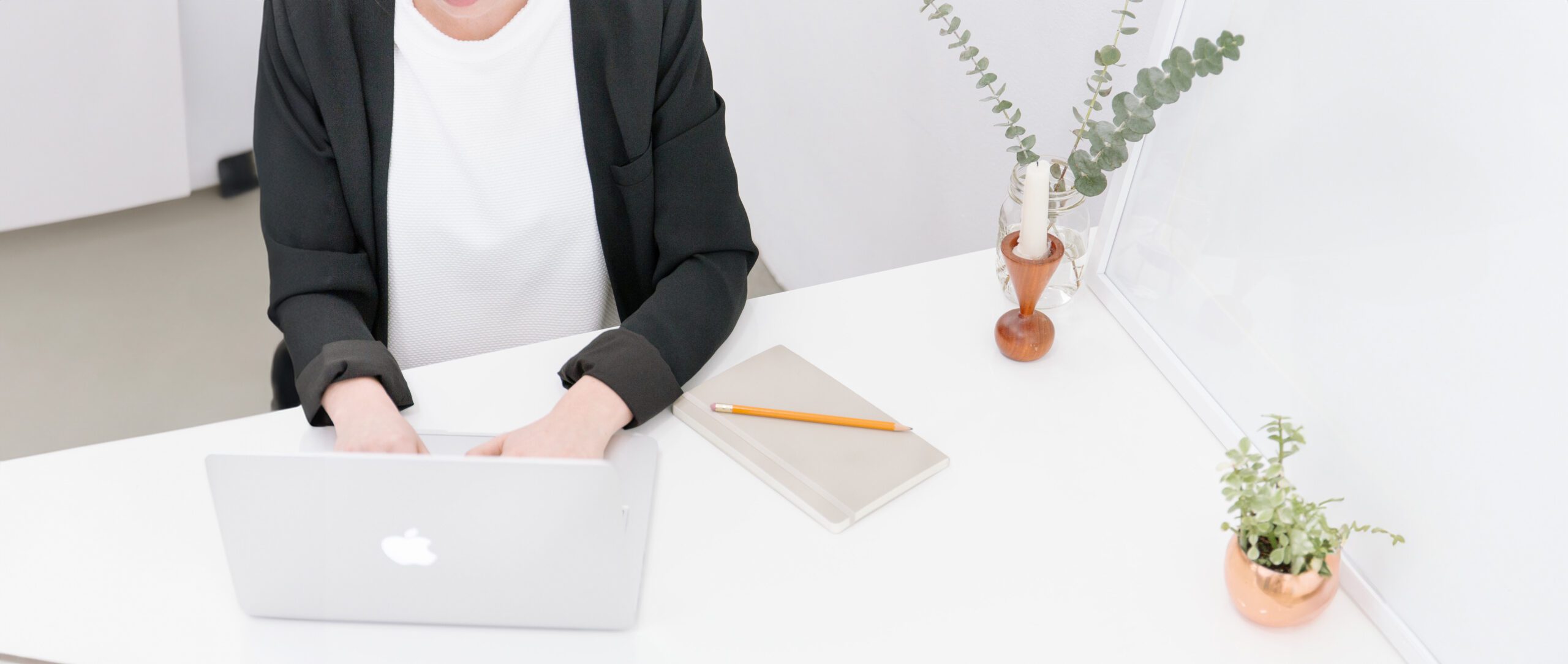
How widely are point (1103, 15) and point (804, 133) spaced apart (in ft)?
3.18

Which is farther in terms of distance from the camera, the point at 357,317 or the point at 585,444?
the point at 357,317

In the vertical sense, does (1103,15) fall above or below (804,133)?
above

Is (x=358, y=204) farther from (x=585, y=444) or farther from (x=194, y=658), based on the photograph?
(x=194, y=658)

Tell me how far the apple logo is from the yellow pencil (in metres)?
0.28

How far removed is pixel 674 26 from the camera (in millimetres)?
1151

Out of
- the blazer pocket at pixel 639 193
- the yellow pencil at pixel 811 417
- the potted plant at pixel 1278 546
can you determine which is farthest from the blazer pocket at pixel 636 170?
the potted plant at pixel 1278 546

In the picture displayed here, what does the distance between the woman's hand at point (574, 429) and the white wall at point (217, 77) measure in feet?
Answer: 6.02

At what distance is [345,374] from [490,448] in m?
0.15

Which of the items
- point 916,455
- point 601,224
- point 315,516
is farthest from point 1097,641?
point 601,224

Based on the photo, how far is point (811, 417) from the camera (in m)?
0.97

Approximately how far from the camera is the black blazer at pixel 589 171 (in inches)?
41.4

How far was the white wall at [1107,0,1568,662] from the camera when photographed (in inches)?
27.5

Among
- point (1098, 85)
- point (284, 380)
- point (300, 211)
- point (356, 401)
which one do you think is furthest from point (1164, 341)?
point (284, 380)

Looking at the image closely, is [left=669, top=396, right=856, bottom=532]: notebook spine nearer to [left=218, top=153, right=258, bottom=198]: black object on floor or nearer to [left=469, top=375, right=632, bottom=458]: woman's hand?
[left=469, top=375, right=632, bottom=458]: woman's hand
